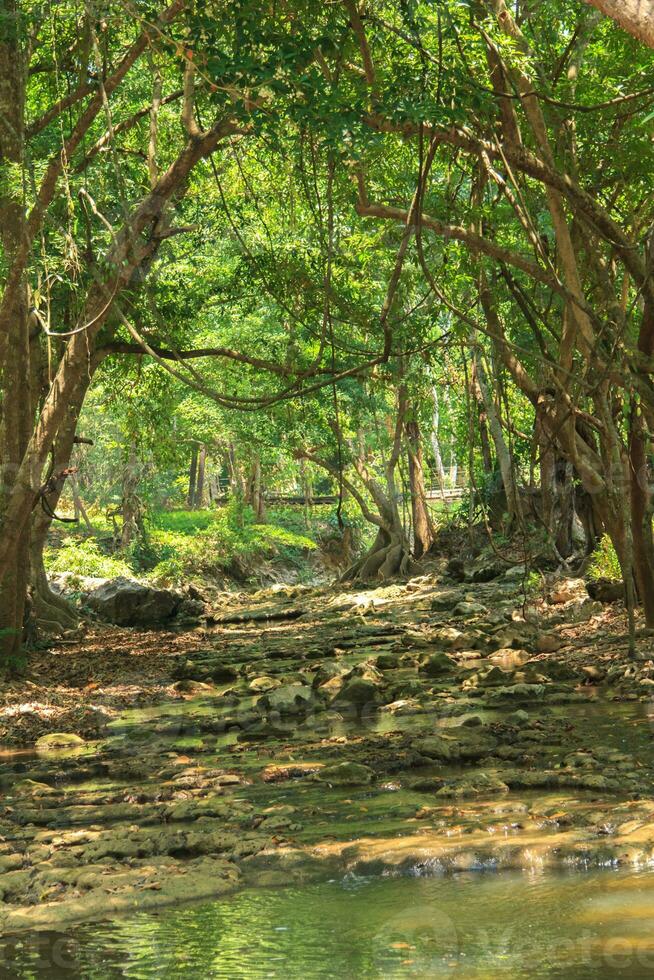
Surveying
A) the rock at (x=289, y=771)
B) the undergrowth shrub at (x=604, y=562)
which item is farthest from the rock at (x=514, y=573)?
the rock at (x=289, y=771)

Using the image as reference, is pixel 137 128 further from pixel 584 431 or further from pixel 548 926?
pixel 548 926

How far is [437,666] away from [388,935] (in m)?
6.77

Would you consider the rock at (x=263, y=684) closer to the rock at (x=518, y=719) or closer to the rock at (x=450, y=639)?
the rock at (x=450, y=639)

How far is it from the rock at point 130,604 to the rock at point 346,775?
12.2 meters

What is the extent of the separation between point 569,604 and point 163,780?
786 cm

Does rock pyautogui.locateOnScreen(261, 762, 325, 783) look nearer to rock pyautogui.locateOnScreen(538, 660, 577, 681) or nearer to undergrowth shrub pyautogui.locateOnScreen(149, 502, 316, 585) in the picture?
rock pyautogui.locateOnScreen(538, 660, 577, 681)

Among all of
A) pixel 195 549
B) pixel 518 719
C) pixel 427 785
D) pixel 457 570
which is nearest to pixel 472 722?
pixel 518 719

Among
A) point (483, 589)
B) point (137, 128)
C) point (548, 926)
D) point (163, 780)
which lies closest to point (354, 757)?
point (163, 780)

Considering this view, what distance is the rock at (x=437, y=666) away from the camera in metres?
9.91

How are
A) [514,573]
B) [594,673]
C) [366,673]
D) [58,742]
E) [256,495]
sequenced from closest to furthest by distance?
1. [58,742]
2. [594,673]
3. [366,673]
4. [514,573]
5. [256,495]

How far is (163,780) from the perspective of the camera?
6004 mm

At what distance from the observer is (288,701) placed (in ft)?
27.9

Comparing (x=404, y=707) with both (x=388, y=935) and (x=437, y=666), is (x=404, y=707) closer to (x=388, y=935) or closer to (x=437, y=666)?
(x=437, y=666)

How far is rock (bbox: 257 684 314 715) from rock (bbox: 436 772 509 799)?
127 inches
